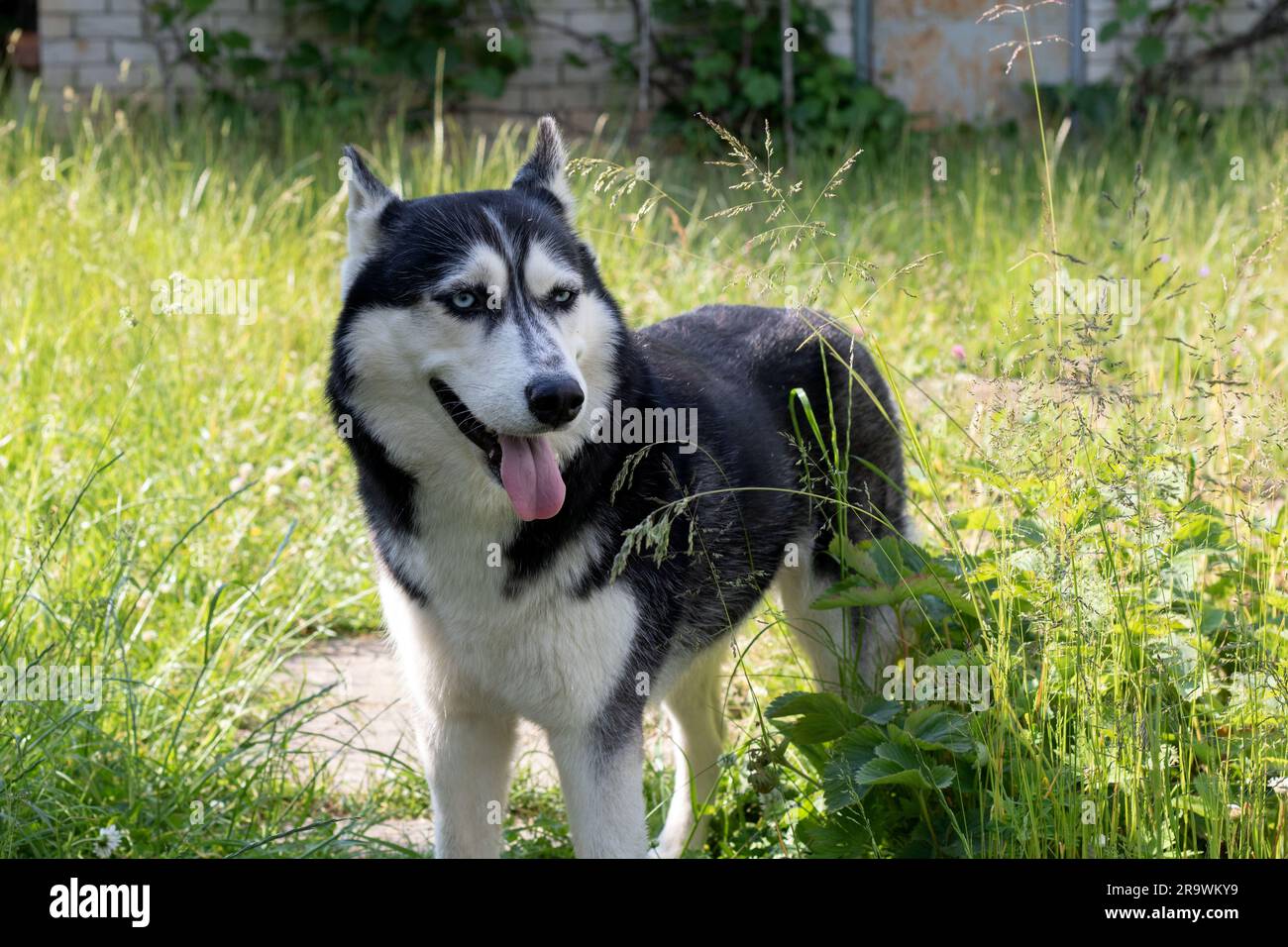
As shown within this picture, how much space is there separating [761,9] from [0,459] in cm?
775

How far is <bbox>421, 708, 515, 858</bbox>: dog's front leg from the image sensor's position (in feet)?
9.28

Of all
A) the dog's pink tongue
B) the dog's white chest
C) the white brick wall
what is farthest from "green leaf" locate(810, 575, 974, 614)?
the white brick wall

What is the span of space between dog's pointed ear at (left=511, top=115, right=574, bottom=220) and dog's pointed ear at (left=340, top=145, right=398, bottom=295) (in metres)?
0.31

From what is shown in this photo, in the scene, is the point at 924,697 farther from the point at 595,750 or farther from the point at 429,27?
the point at 429,27

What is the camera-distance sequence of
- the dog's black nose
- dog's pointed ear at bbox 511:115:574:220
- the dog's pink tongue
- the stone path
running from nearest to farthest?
the dog's black nose, the dog's pink tongue, dog's pointed ear at bbox 511:115:574:220, the stone path

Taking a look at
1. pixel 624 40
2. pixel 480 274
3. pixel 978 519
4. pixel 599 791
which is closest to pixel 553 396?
pixel 480 274

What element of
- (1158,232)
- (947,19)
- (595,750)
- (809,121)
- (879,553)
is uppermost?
(947,19)

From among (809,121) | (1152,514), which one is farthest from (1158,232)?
(1152,514)

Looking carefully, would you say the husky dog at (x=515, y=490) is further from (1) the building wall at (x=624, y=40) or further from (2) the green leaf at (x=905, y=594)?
(1) the building wall at (x=624, y=40)

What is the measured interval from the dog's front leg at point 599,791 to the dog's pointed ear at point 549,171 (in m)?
1.14

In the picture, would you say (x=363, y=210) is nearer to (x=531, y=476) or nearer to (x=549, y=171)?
(x=549, y=171)

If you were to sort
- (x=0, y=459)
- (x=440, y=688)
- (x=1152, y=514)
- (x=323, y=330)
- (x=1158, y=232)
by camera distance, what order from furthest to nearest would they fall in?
(x=1158, y=232)
(x=323, y=330)
(x=0, y=459)
(x=440, y=688)
(x=1152, y=514)

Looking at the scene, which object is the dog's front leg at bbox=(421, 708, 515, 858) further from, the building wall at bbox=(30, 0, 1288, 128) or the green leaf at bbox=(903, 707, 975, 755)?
the building wall at bbox=(30, 0, 1288, 128)

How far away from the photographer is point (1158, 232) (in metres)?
6.54
